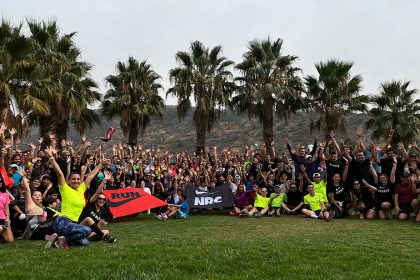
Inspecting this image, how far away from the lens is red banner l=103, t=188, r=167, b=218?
43.9ft

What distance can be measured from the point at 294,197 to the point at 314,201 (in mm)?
1102

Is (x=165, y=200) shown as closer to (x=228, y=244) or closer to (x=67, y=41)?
(x=228, y=244)

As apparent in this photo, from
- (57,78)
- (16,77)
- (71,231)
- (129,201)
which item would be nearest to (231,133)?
(57,78)

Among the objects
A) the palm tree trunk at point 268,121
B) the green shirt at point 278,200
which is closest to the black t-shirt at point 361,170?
the green shirt at point 278,200

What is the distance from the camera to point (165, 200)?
15109 millimetres

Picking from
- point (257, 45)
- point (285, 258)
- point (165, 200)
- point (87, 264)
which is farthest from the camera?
point (257, 45)

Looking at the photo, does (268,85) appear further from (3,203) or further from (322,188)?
(3,203)

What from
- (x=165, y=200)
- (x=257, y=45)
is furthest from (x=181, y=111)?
(x=165, y=200)

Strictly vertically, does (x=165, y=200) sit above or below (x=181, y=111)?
below

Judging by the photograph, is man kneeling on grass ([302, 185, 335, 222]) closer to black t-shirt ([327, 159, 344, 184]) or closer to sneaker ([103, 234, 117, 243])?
black t-shirt ([327, 159, 344, 184])

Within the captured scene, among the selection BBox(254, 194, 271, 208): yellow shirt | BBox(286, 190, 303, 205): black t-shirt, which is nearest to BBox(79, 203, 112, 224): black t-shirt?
BBox(254, 194, 271, 208): yellow shirt

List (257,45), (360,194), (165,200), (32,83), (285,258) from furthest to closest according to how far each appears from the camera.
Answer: (257,45) < (32,83) < (165,200) < (360,194) < (285,258)

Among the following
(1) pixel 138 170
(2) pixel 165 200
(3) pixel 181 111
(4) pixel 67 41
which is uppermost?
(4) pixel 67 41

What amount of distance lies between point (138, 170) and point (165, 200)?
1989mm
